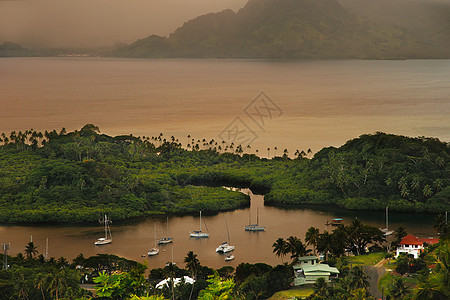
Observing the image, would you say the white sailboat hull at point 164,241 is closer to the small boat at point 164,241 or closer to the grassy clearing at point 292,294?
the small boat at point 164,241

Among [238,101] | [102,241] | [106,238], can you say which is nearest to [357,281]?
[102,241]

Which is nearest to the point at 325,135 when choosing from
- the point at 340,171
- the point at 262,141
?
the point at 262,141

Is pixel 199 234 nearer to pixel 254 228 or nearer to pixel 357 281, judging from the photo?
pixel 254 228

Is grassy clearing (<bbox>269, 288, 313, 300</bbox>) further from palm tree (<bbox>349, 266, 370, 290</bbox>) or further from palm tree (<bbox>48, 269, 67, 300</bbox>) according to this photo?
palm tree (<bbox>48, 269, 67, 300</bbox>)

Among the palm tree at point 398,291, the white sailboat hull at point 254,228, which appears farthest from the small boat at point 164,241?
the palm tree at point 398,291

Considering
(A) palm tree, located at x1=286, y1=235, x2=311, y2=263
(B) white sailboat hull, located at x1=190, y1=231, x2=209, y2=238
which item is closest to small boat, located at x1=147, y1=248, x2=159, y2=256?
(B) white sailboat hull, located at x1=190, y1=231, x2=209, y2=238

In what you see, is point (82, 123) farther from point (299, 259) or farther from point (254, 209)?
point (299, 259)
